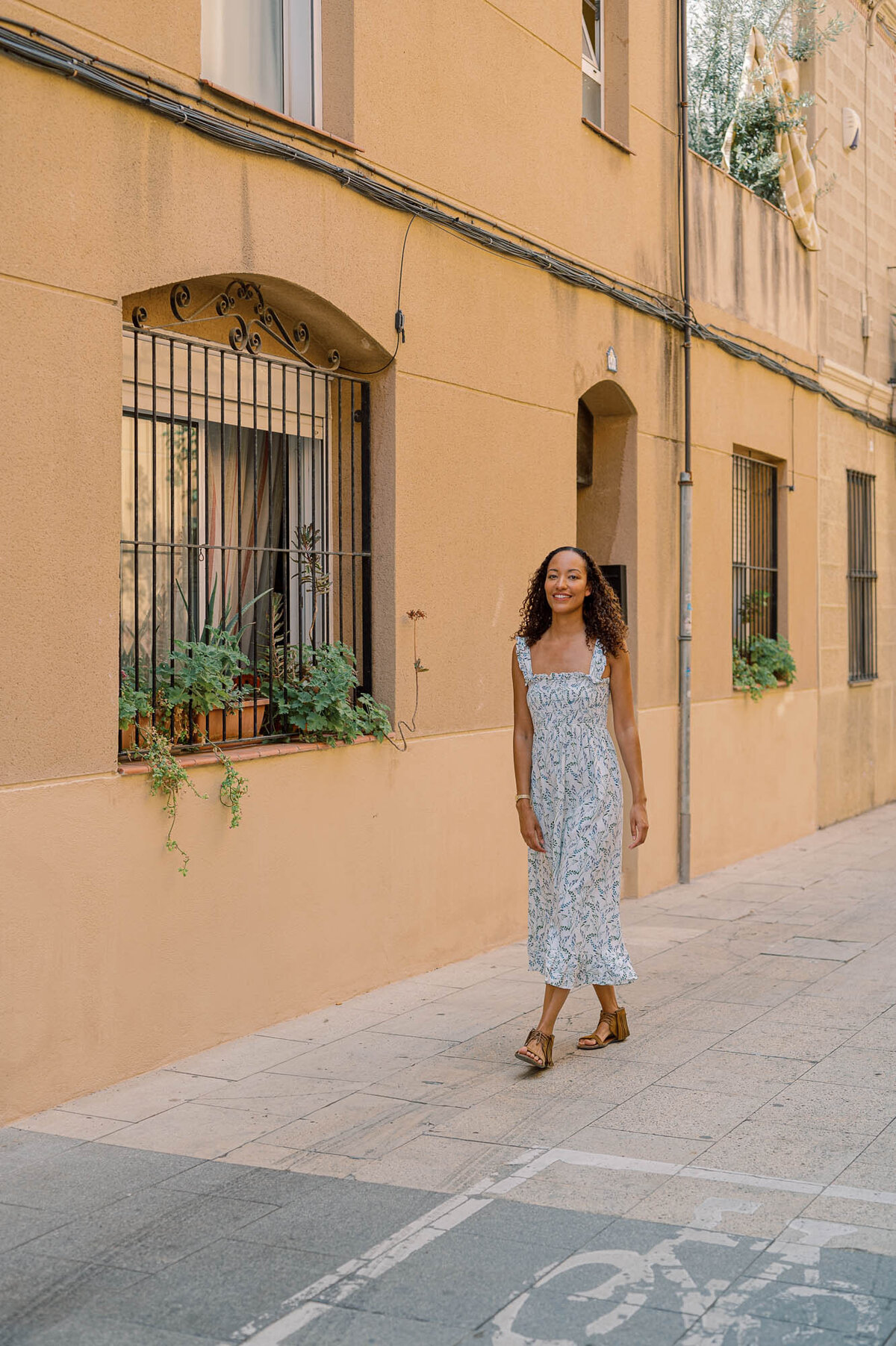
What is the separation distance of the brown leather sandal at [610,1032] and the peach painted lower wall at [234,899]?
4.18 ft

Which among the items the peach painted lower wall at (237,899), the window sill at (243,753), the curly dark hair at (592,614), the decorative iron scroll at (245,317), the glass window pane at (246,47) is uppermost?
the glass window pane at (246,47)

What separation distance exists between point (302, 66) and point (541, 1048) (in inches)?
175

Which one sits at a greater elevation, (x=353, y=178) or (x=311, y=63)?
(x=311, y=63)

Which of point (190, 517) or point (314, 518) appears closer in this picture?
point (190, 517)

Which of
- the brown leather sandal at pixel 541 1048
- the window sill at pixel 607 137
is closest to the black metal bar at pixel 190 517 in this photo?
the brown leather sandal at pixel 541 1048

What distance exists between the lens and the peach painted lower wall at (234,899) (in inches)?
199

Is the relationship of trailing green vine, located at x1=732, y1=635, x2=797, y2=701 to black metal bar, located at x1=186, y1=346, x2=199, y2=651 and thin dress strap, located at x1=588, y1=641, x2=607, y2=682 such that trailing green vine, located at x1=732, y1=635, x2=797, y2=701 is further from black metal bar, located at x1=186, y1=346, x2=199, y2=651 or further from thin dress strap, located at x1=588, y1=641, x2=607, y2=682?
black metal bar, located at x1=186, y1=346, x2=199, y2=651

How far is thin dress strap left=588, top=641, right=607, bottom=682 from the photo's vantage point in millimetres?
5727

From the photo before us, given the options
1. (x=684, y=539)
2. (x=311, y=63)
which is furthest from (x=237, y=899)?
(x=684, y=539)

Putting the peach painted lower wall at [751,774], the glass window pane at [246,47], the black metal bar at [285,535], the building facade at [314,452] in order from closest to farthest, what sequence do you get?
the building facade at [314,452], the glass window pane at [246,47], the black metal bar at [285,535], the peach painted lower wall at [751,774]

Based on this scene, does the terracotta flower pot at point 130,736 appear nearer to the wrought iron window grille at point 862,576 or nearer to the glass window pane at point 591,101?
the glass window pane at point 591,101

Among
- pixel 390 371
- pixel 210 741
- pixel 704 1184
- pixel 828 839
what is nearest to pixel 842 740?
pixel 828 839

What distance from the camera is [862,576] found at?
14.5 meters

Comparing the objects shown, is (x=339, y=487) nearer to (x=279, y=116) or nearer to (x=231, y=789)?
(x=279, y=116)
